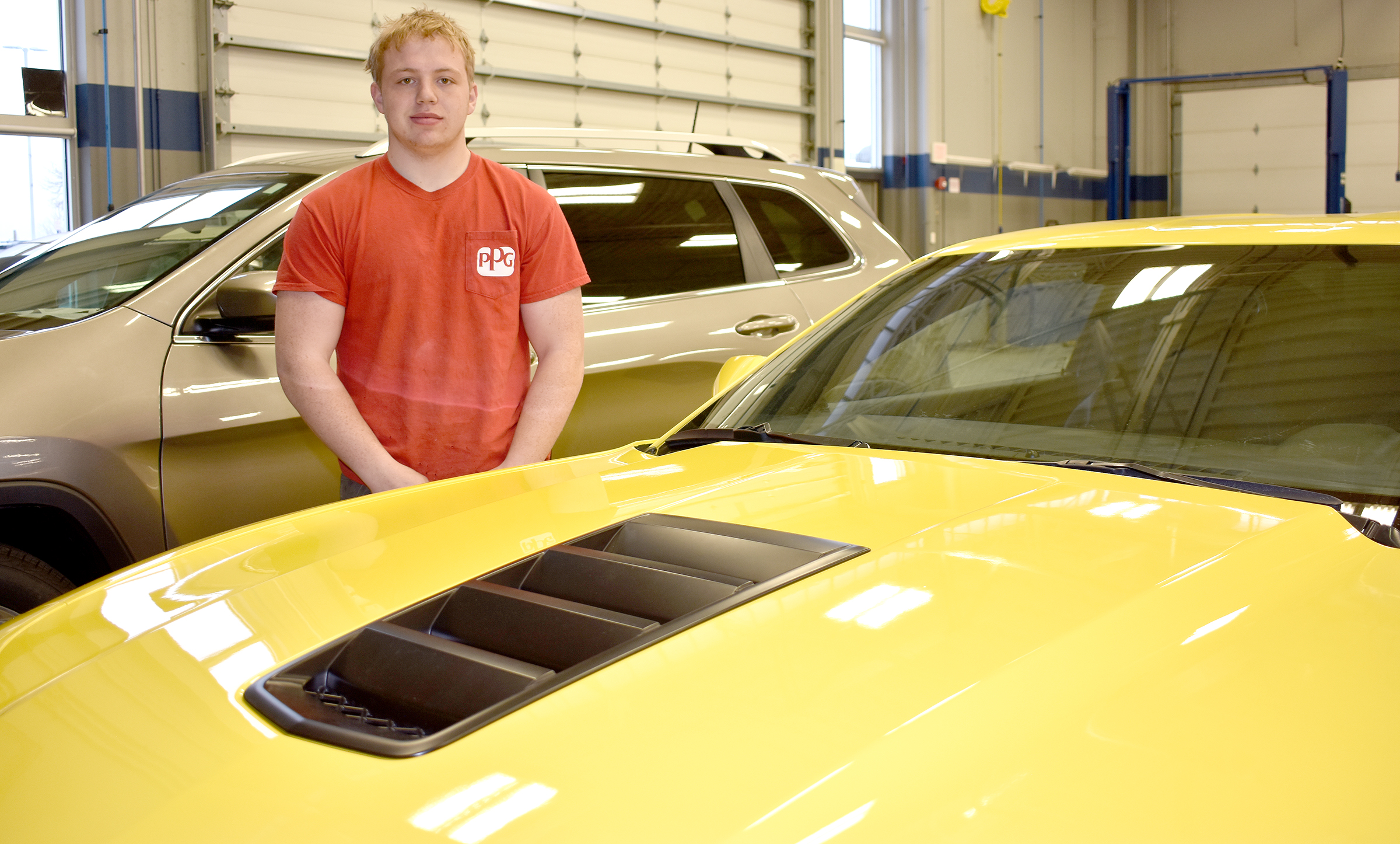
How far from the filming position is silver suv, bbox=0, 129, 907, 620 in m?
2.47

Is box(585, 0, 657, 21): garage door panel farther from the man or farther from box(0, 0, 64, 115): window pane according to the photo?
the man

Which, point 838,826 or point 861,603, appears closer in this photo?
point 838,826

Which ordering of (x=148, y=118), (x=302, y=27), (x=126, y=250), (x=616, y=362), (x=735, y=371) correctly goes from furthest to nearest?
1. (x=302, y=27)
2. (x=148, y=118)
3. (x=616, y=362)
4. (x=126, y=250)
5. (x=735, y=371)

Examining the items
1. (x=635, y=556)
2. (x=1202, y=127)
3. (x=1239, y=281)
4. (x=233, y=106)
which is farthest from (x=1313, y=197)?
(x=635, y=556)

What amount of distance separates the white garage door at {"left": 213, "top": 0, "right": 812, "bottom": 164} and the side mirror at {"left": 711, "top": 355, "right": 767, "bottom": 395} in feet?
8.95

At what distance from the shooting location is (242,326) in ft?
8.79

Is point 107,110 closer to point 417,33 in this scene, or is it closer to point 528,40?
point 528,40

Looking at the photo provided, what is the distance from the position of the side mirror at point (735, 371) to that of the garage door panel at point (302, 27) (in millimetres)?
5544

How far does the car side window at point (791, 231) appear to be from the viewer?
152 inches

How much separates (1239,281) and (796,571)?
1.08 m

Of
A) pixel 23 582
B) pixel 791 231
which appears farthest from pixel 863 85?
pixel 23 582

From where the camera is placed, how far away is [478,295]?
226 cm

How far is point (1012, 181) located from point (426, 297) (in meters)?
13.0

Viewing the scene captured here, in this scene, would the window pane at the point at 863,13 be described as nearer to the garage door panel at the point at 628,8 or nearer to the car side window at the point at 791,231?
the garage door panel at the point at 628,8
